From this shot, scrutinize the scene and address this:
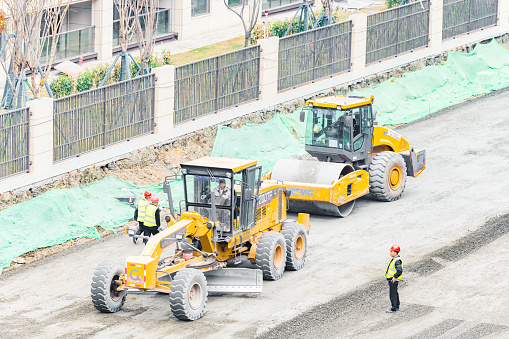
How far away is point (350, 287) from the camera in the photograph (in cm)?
2223

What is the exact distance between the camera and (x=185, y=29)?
4478 cm

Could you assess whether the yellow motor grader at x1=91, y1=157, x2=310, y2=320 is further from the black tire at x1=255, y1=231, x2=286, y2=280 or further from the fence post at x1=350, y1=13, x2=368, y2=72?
the fence post at x1=350, y1=13, x2=368, y2=72

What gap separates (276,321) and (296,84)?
1720cm

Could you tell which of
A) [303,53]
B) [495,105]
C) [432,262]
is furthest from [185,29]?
[432,262]

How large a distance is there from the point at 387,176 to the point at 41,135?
9024 mm

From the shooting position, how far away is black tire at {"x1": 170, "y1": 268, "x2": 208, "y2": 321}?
19766 mm

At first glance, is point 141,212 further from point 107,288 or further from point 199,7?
point 199,7

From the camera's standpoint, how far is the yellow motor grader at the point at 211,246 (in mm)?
20000

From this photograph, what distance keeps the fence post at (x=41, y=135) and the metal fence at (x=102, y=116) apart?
28cm

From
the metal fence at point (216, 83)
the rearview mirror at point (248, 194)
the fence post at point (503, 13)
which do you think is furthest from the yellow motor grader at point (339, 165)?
the fence post at point (503, 13)

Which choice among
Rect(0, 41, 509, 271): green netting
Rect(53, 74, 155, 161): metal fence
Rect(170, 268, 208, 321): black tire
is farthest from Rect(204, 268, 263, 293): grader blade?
Rect(53, 74, 155, 161): metal fence

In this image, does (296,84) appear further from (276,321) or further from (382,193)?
(276,321)

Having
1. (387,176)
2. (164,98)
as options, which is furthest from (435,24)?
(387,176)

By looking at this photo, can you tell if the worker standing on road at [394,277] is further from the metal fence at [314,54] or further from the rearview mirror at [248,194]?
the metal fence at [314,54]
